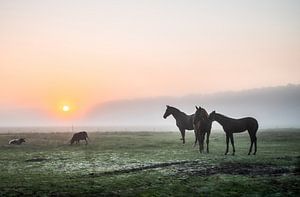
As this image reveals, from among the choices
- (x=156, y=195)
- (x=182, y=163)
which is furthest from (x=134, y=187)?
(x=182, y=163)

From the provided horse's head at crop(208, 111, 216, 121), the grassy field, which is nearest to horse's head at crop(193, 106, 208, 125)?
horse's head at crop(208, 111, 216, 121)

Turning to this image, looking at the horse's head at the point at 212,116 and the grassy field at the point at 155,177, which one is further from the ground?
the horse's head at the point at 212,116

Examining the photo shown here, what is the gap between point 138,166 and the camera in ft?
77.4

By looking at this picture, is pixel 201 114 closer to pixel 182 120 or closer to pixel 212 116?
pixel 212 116

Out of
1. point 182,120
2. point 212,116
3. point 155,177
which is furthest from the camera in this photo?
point 182,120

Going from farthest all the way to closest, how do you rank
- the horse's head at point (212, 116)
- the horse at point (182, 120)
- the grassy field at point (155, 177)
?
1. the horse at point (182, 120)
2. the horse's head at point (212, 116)
3. the grassy field at point (155, 177)

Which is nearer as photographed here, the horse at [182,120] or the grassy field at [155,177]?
the grassy field at [155,177]

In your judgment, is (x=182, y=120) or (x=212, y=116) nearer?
(x=212, y=116)

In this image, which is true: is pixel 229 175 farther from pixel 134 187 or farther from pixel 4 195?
pixel 4 195

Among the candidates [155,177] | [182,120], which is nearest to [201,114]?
[182,120]

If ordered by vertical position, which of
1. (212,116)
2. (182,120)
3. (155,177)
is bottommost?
(155,177)

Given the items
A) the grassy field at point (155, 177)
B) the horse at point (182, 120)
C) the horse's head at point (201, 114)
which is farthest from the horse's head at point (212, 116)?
the horse at point (182, 120)

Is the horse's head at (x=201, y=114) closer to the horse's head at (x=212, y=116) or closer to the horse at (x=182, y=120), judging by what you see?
the horse's head at (x=212, y=116)

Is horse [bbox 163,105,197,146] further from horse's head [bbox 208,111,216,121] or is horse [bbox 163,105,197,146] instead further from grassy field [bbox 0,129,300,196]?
grassy field [bbox 0,129,300,196]
